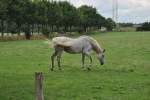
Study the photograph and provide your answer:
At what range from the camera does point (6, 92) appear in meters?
16.6

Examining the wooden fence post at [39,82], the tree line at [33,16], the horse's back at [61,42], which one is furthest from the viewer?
the tree line at [33,16]

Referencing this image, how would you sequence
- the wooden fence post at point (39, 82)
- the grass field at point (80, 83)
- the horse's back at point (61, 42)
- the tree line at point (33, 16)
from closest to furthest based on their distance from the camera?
the wooden fence post at point (39, 82) → the grass field at point (80, 83) → the horse's back at point (61, 42) → the tree line at point (33, 16)

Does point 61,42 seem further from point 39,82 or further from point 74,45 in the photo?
point 39,82

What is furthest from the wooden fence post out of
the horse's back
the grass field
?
the horse's back

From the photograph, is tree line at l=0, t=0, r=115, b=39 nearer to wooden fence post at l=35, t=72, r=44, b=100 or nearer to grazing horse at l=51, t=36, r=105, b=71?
grazing horse at l=51, t=36, r=105, b=71

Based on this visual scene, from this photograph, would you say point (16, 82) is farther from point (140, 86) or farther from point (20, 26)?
point (20, 26)

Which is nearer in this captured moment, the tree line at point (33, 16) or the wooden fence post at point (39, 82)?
the wooden fence post at point (39, 82)

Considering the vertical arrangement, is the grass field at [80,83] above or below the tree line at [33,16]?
below

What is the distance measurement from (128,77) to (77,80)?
2.58 meters

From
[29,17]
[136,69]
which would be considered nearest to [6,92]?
[136,69]

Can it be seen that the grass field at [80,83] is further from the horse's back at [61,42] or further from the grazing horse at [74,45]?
the horse's back at [61,42]

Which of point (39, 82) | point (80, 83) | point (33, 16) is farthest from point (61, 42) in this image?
point (33, 16)

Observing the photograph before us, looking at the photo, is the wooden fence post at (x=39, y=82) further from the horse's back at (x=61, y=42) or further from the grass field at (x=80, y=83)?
the horse's back at (x=61, y=42)

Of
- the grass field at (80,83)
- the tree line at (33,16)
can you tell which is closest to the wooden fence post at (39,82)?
the grass field at (80,83)
